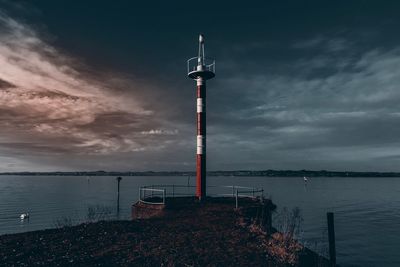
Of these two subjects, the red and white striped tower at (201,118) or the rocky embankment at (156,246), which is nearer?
the rocky embankment at (156,246)

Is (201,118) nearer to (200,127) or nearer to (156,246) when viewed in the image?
(200,127)

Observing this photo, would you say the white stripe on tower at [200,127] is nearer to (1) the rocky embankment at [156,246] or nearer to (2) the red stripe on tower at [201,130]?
(2) the red stripe on tower at [201,130]

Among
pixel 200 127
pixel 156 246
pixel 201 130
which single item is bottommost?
pixel 156 246

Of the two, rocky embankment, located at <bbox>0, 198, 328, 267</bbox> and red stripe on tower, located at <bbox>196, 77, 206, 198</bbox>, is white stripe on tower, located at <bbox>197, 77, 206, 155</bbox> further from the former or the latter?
rocky embankment, located at <bbox>0, 198, 328, 267</bbox>

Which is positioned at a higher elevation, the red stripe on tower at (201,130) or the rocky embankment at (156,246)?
the red stripe on tower at (201,130)

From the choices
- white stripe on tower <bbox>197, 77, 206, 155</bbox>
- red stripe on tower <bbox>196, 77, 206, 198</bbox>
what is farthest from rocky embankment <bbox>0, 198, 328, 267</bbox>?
white stripe on tower <bbox>197, 77, 206, 155</bbox>

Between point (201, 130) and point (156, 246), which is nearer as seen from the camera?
point (156, 246)

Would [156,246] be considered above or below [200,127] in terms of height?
below

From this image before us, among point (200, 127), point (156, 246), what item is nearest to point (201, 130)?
point (200, 127)

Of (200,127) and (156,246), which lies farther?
(200,127)


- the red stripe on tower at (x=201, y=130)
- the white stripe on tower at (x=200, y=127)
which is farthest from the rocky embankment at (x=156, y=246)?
the white stripe on tower at (x=200, y=127)

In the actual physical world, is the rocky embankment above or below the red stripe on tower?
below

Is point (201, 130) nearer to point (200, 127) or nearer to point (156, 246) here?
point (200, 127)

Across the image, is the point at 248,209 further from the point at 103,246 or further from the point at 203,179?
the point at 103,246
